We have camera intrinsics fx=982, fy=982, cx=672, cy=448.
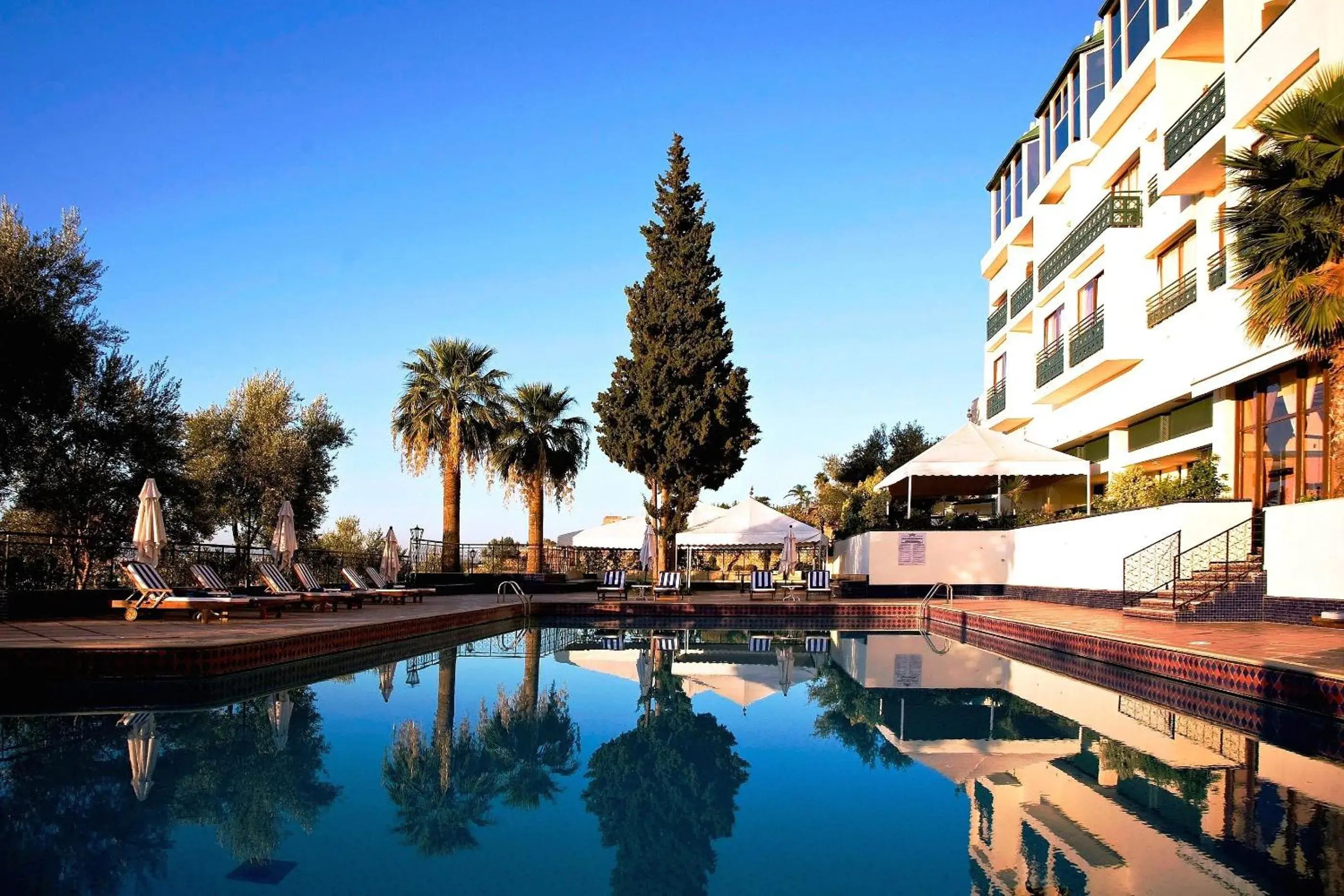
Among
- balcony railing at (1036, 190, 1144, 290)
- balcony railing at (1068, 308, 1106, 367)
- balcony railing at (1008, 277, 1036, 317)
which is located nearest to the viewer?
balcony railing at (1036, 190, 1144, 290)

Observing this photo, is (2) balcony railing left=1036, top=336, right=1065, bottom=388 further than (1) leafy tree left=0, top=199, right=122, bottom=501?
Yes

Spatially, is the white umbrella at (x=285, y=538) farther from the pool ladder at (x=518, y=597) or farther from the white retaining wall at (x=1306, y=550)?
the white retaining wall at (x=1306, y=550)

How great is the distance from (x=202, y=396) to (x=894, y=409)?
25.4m

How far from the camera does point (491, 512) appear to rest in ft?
102

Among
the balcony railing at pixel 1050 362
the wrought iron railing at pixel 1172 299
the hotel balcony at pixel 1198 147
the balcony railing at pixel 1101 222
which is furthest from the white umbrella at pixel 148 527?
the balcony railing at pixel 1050 362

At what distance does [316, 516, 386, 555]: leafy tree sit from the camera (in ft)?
131

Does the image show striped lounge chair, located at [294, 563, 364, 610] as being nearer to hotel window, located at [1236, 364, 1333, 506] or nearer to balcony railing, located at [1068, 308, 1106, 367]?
hotel window, located at [1236, 364, 1333, 506]

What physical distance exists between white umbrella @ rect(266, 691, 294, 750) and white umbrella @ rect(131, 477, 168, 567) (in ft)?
18.3

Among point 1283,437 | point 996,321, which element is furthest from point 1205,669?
point 996,321

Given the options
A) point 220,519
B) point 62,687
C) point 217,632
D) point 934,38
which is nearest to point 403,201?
point 220,519

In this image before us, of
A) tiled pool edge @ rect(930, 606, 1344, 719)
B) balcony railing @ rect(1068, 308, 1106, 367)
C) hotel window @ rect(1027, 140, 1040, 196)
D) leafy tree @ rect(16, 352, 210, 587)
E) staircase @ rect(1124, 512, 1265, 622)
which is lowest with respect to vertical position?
tiled pool edge @ rect(930, 606, 1344, 719)

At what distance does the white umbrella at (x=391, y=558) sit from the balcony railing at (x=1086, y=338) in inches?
675

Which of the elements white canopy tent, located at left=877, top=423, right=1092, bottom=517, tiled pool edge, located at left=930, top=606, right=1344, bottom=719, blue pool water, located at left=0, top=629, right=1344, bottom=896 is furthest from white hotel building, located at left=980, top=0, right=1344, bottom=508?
blue pool water, located at left=0, top=629, right=1344, bottom=896

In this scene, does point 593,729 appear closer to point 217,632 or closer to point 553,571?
point 217,632
